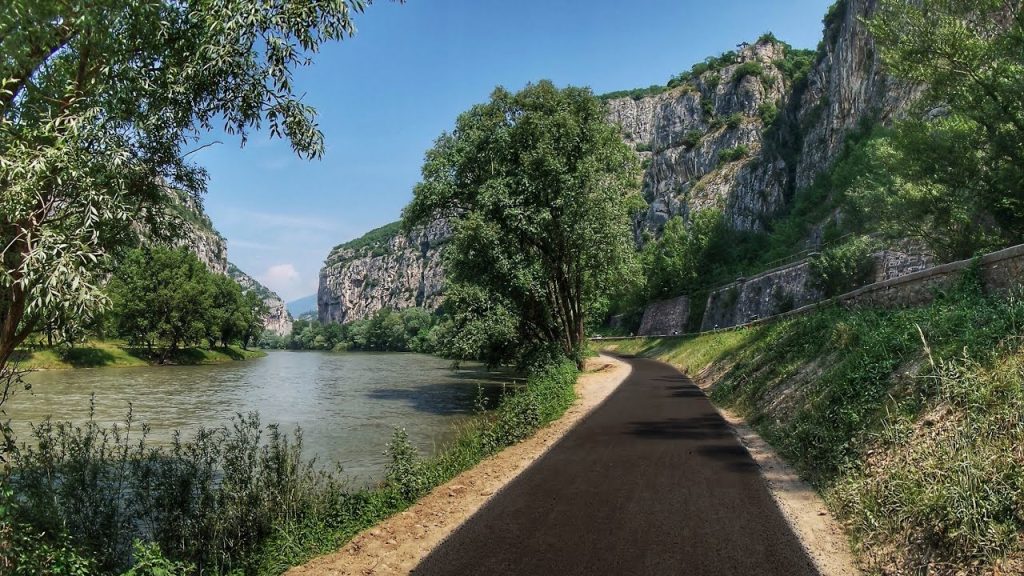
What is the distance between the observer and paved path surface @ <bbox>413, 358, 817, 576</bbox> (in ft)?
18.7

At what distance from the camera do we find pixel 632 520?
22.5 feet

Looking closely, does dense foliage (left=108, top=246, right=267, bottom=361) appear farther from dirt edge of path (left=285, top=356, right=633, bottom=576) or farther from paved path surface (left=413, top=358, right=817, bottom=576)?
paved path surface (left=413, top=358, right=817, bottom=576)

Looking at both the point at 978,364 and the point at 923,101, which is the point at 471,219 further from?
the point at 978,364

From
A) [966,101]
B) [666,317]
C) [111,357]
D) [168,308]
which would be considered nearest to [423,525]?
[966,101]

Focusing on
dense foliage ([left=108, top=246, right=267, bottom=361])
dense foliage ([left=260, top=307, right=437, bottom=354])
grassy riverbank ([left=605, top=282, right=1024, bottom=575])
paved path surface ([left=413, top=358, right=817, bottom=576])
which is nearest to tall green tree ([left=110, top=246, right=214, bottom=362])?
dense foliage ([left=108, top=246, right=267, bottom=361])

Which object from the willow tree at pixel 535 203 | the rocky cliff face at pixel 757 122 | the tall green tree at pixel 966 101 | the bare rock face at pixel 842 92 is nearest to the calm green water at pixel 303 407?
the willow tree at pixel 535 203

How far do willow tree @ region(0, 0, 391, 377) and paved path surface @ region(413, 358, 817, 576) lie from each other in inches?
194

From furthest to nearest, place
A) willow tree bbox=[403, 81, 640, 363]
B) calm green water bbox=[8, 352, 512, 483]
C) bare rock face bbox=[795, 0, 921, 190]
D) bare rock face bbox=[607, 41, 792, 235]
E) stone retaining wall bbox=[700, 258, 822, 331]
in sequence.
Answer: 1. bare rock face bbox=[607, 41, 792, 235]
2. bare rock face bbox=[795, 0, 921, 190]
3. stone retaining wall bbox=[700, 258, 822, 331]
4. willow tree bbox=[403, 81, 640, 363]
5. calm green water bbox=[8, 352, 512, 483]

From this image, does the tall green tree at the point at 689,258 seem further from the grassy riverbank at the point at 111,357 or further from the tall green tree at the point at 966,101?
the grassy riverbank at the point at 111,357

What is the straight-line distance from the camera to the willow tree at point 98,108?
4.86 m

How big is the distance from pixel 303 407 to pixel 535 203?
1478 cm

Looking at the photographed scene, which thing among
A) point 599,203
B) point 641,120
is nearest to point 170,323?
point 599,203

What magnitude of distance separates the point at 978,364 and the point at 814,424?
305 cm

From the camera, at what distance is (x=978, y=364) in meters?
7.58
